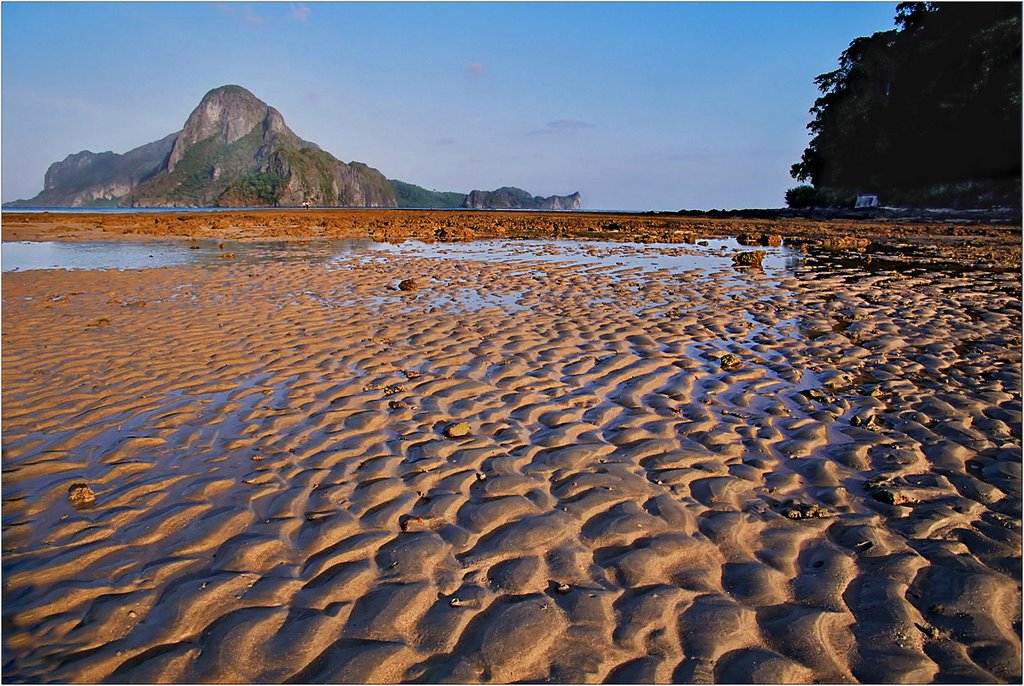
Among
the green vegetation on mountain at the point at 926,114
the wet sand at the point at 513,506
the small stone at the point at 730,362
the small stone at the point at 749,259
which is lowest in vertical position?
the wet sand at the point at 513,506

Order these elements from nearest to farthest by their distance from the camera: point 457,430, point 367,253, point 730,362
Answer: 1. point 457,430
2. point 730,362
3. point 367,253

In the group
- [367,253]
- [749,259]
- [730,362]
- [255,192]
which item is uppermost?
[255,192]

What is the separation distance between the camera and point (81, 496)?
355 centimetres

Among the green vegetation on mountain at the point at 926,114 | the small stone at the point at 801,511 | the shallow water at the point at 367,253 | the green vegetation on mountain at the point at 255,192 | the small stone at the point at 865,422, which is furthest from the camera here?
the green vegetation on mountain at the point at 255,192

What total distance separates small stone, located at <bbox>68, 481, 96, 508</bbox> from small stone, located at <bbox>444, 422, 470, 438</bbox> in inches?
93.7

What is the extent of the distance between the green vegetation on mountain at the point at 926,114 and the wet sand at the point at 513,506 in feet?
153

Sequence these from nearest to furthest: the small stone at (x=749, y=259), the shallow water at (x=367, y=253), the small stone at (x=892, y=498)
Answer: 1. the small stone at (x=892, y=498)
2. the small stone at (x=749, y=259)
3. the shallow water at (x=367, y=253)

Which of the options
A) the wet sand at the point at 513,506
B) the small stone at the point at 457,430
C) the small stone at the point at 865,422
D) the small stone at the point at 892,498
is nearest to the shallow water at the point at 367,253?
the wet sand at the point at 513,506

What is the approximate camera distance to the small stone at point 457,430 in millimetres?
4516

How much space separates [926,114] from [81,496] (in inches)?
2416

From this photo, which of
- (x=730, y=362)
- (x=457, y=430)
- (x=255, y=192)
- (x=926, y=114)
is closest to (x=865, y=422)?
(x=730, y=362)

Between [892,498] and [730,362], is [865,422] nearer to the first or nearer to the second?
[892,498]

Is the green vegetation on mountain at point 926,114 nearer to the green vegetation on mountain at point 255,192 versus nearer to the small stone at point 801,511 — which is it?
the small stone at point 801,511

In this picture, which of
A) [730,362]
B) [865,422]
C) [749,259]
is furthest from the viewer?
[749,259]
